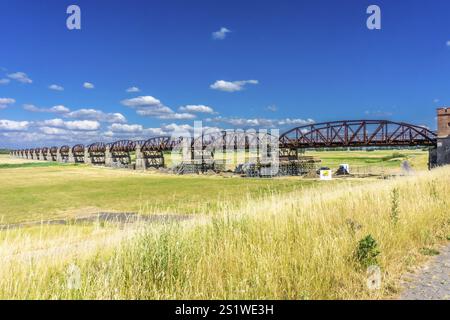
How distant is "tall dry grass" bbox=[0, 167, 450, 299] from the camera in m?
4.42

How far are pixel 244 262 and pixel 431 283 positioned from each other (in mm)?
2731

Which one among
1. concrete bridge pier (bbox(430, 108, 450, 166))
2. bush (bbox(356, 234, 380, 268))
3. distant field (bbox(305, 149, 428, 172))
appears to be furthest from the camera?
distant field (bbox(305, 149, 428, 172))

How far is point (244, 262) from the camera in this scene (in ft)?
16.9

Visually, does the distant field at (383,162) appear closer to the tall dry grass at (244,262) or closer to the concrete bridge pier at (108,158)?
the tall dry grass at (244,262)

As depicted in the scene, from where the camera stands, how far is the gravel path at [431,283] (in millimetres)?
4574

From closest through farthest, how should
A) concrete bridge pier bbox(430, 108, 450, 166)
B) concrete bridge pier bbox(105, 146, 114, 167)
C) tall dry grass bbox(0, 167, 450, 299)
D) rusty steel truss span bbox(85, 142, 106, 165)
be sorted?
1. tall dry grass bbox(0, 167, 450, 299)
2. concrete bridge pier bbox(430, 108, 450, 166)
3. concrete bridge pier bbox(105, 146, 114, 167)
4. rusty steel truss span bbox(85, 142, 106, 165)

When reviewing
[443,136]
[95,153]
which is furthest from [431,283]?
[95,153]

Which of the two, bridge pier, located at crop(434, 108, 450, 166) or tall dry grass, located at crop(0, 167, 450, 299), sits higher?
bridge pier, located at crop(434, 108, 450, 166)

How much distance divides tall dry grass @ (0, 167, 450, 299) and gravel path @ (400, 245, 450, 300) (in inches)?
7.8

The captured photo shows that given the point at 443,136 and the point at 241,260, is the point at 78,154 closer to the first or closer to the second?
the point at 443,136

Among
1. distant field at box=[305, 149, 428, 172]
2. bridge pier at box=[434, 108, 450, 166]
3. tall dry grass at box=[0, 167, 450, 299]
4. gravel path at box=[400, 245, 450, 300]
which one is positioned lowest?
distant field at box=[305, 149, 428, 172]

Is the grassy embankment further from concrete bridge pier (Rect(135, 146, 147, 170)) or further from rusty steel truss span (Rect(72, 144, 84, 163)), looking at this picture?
rusty steel truss span (Rect(72, 144, 84, 163))

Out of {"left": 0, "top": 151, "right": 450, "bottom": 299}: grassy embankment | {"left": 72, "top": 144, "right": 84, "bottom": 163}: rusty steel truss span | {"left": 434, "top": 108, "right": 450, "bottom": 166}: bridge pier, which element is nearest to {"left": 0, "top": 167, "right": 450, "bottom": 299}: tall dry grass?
{"left": 0, "top": 151, "right": 450, "bottom": 299}: grassy embankment
